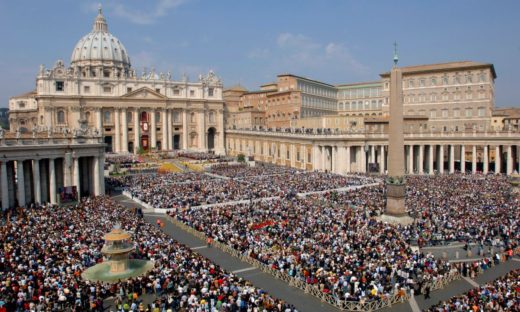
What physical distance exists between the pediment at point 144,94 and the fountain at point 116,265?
76213 millimetres

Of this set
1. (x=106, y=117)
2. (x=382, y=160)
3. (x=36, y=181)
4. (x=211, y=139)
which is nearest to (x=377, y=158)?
(x=382, y=160)

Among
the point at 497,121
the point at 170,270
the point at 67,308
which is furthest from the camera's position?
the point at 497,121

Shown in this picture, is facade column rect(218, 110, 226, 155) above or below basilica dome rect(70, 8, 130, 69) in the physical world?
below

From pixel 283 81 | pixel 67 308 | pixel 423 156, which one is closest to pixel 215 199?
pixel 67 308

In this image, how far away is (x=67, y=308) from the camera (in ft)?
54.6

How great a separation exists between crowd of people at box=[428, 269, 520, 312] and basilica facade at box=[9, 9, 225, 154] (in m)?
75.4

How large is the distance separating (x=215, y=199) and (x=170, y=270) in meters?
18.8

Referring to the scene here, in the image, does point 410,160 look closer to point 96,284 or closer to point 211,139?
point 96,284

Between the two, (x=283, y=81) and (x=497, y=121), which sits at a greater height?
(x=283, y=81)

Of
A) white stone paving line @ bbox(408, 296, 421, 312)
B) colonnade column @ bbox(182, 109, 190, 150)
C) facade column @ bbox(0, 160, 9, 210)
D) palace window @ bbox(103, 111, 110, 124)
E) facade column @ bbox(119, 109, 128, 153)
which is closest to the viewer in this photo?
white stone paving line @ bbox(408, 296, 421, 312)

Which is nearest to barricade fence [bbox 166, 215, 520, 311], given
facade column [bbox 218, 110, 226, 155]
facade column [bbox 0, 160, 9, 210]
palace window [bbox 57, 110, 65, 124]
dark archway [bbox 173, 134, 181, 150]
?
facade column [bbox 0, 160, 9, 210]

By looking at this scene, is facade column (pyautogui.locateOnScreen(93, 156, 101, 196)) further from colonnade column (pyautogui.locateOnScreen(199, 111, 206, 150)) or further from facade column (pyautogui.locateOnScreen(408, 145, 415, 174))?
A: colonnade column (pyautogui.locateOnScreen(199, 111, 206, 150))

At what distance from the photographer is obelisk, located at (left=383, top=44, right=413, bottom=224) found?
30.0 metres

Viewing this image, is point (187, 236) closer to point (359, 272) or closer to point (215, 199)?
point (215, 199)
